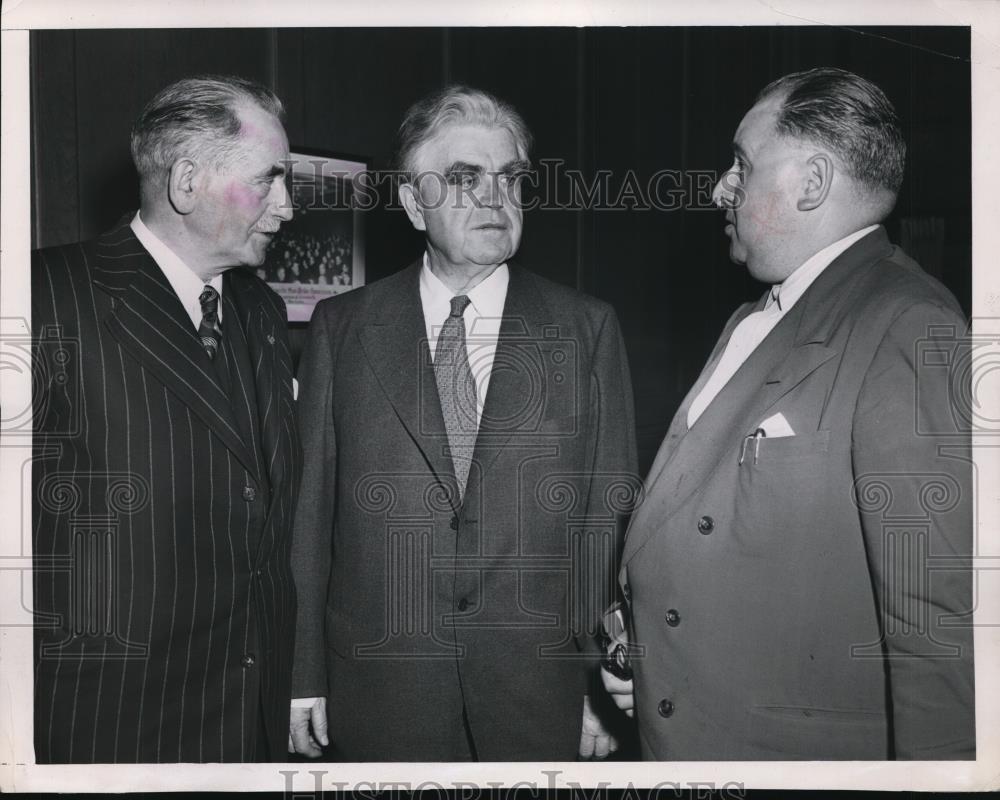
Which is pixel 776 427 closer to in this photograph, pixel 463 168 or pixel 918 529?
pixel 918 529

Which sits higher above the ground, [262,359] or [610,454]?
[262,359]

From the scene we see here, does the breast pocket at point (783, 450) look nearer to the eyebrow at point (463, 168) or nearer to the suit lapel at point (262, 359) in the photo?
the eyebrow at point (463, 168)

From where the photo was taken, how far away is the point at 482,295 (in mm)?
1747

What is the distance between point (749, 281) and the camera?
5.80ft

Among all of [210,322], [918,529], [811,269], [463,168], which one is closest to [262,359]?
[210,322]

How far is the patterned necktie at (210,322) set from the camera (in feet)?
5.50

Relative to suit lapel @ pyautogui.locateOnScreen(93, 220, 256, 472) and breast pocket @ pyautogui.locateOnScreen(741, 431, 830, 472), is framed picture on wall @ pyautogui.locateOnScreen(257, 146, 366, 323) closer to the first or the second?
suit lapel @ pyautogui.locateOnScreen(93, 220, 256, 472)

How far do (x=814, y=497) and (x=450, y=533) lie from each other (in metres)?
0.69

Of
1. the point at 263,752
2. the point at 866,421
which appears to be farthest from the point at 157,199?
the point at 866,421

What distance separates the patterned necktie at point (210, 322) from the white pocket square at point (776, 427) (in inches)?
41.0

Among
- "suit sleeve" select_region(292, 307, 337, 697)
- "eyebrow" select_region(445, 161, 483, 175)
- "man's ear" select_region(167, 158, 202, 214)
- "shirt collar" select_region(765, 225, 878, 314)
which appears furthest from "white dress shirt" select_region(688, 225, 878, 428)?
"man's ear" select_region(167, 158, 202, 214)

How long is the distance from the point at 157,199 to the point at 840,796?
1810mm

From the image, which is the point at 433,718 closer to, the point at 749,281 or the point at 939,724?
the point at 939,724

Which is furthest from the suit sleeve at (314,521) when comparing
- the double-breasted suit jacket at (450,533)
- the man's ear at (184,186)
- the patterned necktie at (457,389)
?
the man's ear at (184,186)
